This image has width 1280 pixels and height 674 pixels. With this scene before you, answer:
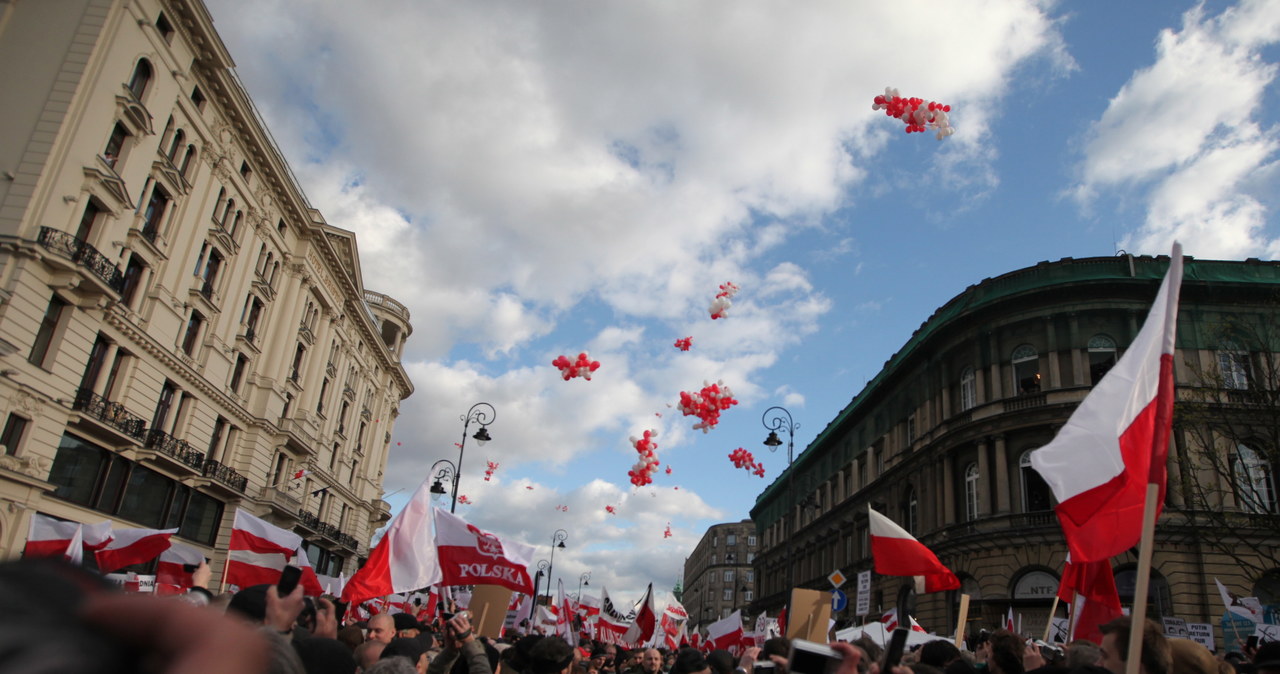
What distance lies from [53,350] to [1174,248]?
2705 cm

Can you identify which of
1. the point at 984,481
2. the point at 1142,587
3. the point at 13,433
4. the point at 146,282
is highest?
the point at 146,282

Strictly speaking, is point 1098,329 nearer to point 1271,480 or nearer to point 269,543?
point 1271,480

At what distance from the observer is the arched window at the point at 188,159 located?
29172mm

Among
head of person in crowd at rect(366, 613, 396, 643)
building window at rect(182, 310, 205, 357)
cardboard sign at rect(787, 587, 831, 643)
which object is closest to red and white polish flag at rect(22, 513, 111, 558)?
head of person in crowd at rect(366, 613, 396, 643)

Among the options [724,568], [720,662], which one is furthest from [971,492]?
[724,568]

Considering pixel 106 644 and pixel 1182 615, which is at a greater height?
pixel 1182 615

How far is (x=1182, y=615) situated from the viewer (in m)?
28.6

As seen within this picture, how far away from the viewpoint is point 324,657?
4.30 meters

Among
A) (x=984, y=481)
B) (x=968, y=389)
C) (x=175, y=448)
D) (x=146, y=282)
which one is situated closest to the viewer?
(x=146, y=282)

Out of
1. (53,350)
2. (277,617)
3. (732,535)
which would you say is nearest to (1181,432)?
(277,617)

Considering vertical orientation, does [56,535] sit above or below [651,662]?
above

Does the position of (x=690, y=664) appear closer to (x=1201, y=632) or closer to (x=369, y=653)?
(x=369, y=653)

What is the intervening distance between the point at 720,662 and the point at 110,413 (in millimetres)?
25851

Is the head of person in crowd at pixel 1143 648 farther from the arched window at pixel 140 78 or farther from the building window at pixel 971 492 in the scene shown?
the building window at pixel 971 492
